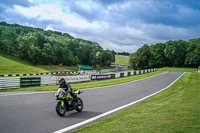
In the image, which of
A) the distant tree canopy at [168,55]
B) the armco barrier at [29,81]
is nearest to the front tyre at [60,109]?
the armco barrier at [29,81]

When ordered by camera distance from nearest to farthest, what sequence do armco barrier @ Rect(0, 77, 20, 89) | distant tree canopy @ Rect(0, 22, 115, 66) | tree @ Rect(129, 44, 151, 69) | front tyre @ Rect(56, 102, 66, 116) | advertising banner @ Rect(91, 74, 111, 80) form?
front tyre @ Rect(56, 102, 66, 116)
armco barrier @ Rect(0, 77, 20, 89)
advertising banner @ Rect(91, 74, 111, 80)
distant tree canopy @ Rect(0, 22, 115, 66)
tree @ Rect(129, 44, 151, 69)

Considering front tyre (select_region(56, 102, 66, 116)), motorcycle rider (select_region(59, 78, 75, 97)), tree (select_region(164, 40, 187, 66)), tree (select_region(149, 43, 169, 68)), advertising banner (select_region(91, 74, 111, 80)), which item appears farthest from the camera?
tree (select_region(149, 43, 169, 68))

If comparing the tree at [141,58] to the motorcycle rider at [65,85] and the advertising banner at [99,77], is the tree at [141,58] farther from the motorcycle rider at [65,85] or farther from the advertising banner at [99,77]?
the motorcycle rider at [65,85]

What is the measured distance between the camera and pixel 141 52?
357 feet

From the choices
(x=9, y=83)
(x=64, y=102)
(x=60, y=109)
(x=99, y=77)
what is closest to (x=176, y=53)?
(x=99, y=77)

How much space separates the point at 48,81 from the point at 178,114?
782 inches

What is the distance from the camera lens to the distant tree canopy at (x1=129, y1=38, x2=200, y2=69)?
105m

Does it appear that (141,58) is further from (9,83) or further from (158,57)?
(9,83)

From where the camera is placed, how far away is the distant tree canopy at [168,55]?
105250mm

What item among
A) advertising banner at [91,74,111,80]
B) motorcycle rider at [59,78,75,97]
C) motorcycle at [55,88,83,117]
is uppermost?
motorcycle rider at [59,78,75,97]

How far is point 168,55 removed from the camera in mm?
107375

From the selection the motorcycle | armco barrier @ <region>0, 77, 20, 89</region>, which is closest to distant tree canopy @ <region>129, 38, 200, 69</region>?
armco barrier @ <region>0, 77, 20, 89</region>

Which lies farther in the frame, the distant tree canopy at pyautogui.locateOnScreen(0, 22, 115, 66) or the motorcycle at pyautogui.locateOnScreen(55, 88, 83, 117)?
the distant tree canopy at pyautogui.locateOnScreen(0, 22, 115, 66)

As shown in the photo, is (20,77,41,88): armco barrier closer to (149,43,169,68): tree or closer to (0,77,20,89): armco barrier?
(0,77,20,89): armco barrier
